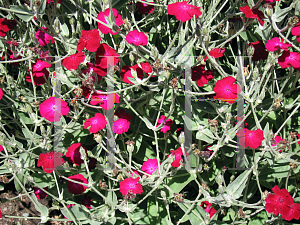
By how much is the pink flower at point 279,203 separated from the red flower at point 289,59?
513mm

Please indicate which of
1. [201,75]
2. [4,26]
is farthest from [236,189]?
[4,26]

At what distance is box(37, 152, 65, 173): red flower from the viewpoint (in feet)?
3.97

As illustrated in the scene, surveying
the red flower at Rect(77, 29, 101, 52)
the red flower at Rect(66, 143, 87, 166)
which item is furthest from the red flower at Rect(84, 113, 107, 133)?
the red flower at Rect(77, 29, 101, 52)

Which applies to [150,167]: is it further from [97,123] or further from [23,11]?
[23,11]

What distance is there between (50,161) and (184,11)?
856 mm

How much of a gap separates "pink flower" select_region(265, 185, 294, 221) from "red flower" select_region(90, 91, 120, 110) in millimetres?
751

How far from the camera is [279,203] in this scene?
1.09 metres

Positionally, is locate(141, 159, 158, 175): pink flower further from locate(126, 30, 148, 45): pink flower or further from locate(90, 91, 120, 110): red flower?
locate(126, 30, 148, 45): pink flower

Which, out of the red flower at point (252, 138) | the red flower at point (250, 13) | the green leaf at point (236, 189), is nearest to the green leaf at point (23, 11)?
the red flower at point (250, 13)

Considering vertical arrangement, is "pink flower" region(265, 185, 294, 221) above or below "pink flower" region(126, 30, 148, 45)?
below

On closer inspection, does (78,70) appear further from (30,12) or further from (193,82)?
(193,82)

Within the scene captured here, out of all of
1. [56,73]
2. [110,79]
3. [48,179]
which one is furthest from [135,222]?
[56,73]

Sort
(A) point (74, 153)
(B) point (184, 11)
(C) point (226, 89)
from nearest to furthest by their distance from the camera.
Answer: (B) point (184, 11) → (C) point (226, 89) → (A) point (74, 153)

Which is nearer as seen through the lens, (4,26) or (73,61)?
(73,61)
